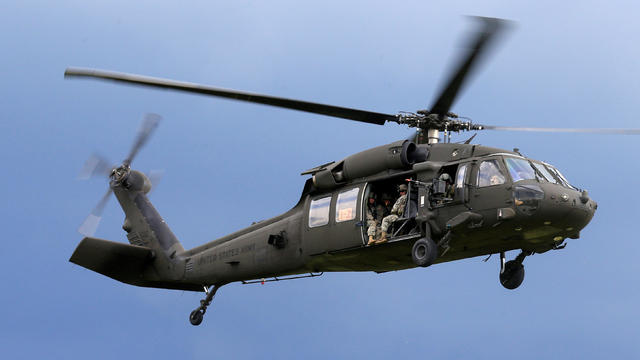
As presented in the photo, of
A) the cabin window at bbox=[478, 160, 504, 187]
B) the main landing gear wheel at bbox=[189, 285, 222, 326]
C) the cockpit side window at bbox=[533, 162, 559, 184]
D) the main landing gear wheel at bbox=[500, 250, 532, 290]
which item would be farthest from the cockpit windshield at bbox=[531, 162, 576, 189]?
the main landing gear wheel at bbox=[189, 285, 222, 326]

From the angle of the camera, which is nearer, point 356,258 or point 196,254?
point 356,258

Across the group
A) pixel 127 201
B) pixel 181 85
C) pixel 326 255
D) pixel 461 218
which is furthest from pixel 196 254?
pixel 461 218

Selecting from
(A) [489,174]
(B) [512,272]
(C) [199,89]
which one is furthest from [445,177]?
(C) [199,89]

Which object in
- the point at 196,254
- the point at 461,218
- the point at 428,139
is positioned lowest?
the point at 196,254

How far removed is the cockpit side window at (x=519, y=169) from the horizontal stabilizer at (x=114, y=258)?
10.5 m

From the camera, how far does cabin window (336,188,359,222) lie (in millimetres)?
17094

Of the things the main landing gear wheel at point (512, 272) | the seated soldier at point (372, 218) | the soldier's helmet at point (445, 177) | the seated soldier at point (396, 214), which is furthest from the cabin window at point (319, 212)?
the main landing gear wheel at point (512, 272)

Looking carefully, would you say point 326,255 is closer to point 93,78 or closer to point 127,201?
point 93,78

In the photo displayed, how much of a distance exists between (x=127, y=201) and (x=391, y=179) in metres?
9.45

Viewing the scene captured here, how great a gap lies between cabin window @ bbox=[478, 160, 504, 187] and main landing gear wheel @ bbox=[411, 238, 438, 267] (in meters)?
1.45

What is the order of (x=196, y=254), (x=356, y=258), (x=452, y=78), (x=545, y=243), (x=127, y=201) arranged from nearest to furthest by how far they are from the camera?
(x=452, y=78) < (x=545, y=243) < (x=356, y=258) < (x=196, y=254) < (x=127, y=201)

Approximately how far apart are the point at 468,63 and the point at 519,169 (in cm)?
244

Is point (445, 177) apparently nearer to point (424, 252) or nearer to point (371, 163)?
point (424, 252)

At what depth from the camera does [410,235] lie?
16.2 metres
